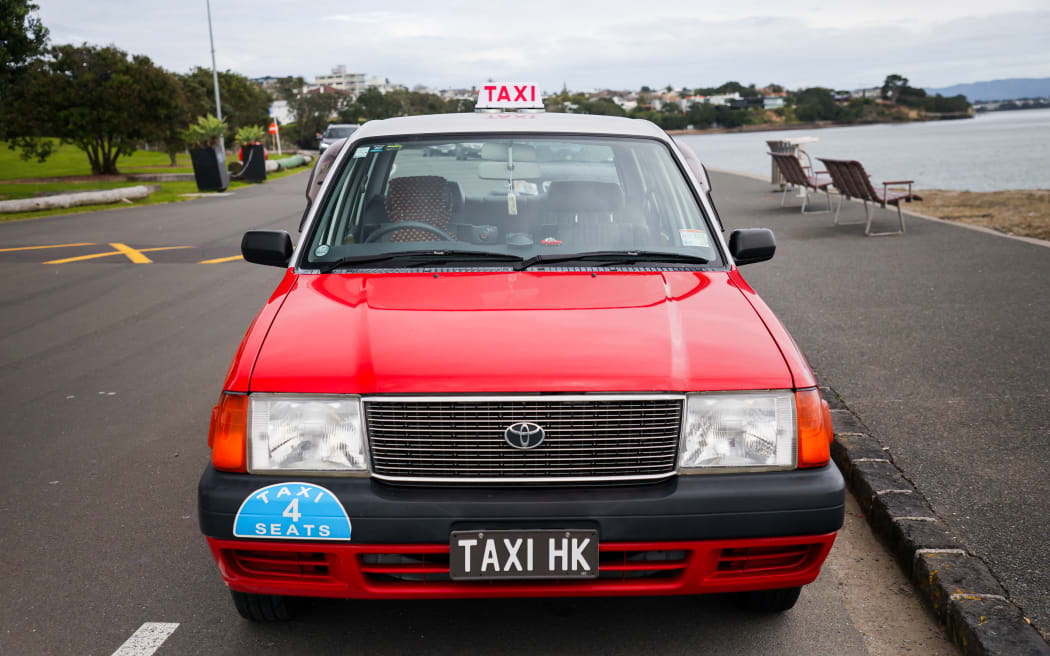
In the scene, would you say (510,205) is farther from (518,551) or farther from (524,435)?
(518,551)

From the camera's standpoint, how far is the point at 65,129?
3194 cm

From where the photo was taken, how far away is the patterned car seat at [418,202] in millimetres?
4078

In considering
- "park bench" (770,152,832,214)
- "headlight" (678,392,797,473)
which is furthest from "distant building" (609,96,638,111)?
"headlight" (678,392,797,473)

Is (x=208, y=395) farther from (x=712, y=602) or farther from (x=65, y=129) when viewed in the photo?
(x=65, y=129)

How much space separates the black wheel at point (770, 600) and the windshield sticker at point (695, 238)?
1325 mm

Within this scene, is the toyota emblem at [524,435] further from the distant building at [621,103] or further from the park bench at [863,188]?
the distant building at [621,103]

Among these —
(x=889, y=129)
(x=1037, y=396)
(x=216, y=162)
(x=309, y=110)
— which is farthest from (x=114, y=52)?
(x=889, y=129)

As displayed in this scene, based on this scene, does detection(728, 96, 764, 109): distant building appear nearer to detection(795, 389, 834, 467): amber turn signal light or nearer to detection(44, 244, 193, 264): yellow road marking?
detection(44, 244, 193, 264): yellow road marking

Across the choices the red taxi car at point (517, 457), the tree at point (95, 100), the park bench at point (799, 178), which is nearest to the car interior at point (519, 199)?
the red taxi car at point (517, 457)

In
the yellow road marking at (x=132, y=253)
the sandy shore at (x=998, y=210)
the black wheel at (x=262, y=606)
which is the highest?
the black wheel at (x=262, y=606)

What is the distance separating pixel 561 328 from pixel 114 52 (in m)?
34.9

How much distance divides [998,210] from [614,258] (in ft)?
47.3

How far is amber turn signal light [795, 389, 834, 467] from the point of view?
2.87 m

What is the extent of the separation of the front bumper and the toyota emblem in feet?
0.44
